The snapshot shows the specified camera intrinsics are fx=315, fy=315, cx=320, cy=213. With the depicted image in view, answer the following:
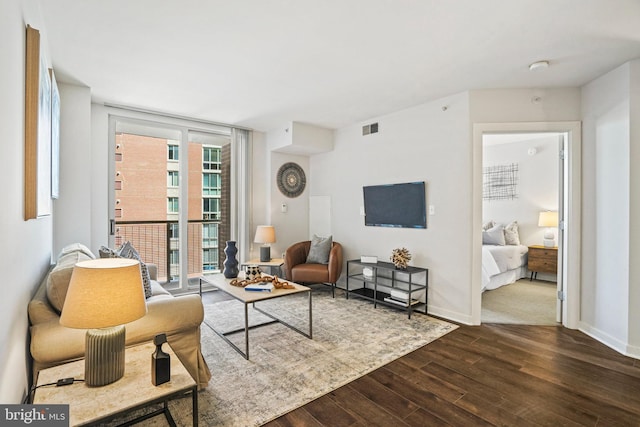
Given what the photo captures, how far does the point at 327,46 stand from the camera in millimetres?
2609

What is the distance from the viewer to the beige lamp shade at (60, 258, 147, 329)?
1.31 m

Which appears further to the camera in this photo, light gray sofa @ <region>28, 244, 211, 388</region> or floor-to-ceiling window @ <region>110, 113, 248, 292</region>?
floor-to-ceiling window @ <region>110, 113, 248, 292</region>

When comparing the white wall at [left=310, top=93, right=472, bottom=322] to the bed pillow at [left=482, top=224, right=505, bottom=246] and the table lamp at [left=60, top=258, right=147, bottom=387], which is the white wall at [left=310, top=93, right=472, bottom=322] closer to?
the bed pillow at [left=482, top=224, right=505, bottom=246]

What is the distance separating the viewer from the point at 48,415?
1204 mm

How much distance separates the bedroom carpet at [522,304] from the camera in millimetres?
3717

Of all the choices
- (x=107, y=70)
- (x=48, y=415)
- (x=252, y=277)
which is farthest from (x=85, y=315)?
(x=107, y=70)

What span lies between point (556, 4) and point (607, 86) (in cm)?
160

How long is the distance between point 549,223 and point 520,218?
60cm

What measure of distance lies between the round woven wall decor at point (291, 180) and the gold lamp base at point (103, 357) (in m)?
4.16

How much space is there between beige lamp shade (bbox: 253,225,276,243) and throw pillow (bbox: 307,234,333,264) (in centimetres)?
64

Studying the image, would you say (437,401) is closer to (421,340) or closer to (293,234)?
(421,340)

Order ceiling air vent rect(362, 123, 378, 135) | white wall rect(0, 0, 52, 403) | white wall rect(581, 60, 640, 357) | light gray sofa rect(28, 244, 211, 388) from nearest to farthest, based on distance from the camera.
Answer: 1. white wall rect(0, 0, 52, 403)
2. light gray sofa rect(28, 244, 211, 388)
3. white wall rect(581, 60, 640, 357)
4. ceiling air vent rect(362, 123, 378, 135)

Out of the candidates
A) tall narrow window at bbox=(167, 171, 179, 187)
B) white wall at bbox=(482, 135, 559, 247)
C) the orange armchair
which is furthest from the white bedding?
tall narrow window at bbox=(167, 171, 179, 187)

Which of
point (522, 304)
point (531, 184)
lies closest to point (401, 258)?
point (522, 304)
